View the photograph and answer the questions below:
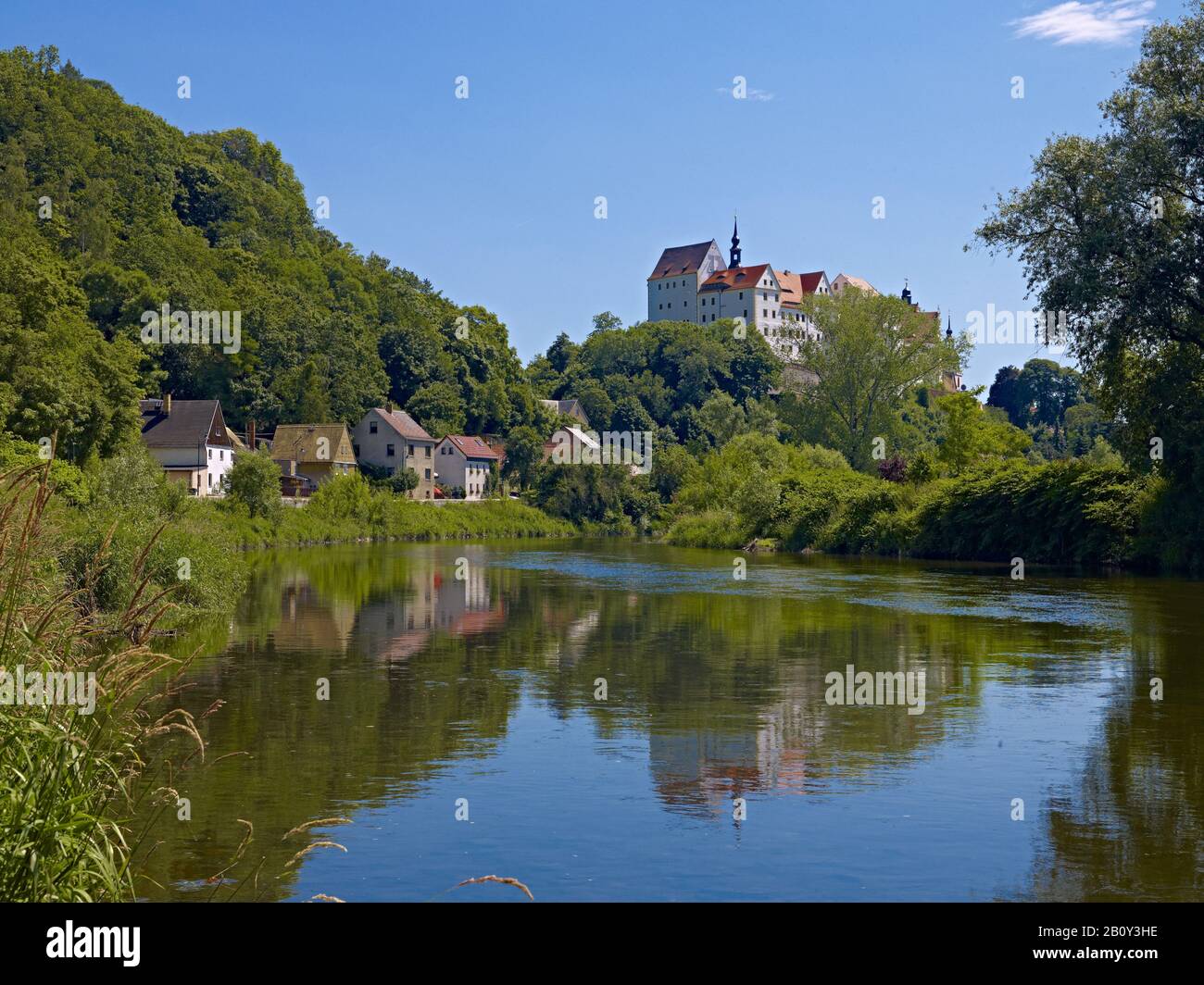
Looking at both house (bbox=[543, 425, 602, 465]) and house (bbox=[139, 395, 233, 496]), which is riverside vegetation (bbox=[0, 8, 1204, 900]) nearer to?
house (bbox=[543, 425, 602, 465])

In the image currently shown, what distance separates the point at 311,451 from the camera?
105375 mm

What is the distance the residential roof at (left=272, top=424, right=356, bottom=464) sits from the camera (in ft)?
345

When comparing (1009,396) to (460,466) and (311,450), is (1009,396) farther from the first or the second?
(311,450)

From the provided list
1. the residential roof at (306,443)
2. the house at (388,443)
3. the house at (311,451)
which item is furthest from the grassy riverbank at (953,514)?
the house at (388,443)

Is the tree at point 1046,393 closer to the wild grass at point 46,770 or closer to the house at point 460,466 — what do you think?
the house at point 460,466

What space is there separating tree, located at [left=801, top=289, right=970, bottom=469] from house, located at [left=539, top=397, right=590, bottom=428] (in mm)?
58080

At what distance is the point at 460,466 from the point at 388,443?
29.0ft

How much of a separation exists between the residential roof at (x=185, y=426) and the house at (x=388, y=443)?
2102 centimetres

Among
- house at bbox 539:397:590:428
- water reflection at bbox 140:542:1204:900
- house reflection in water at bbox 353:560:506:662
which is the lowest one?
water reflection at bbox 140:542:1204:900

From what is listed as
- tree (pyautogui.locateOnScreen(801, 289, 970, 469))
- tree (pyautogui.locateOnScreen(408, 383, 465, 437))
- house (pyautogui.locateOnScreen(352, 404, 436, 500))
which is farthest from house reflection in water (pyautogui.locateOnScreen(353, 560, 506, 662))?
tree (pyautogui.locateOnScreen(408, 383, 465, 437))

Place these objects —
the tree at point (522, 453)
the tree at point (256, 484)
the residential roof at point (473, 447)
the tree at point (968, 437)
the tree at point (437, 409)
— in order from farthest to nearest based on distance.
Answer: the tree at point (437, 409), the tree at point (522, 453), the residential roof at point (473, 447), the tree at point (256, 484), the tree at point (968, 437)

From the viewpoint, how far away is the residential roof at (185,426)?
9088 centimetres
